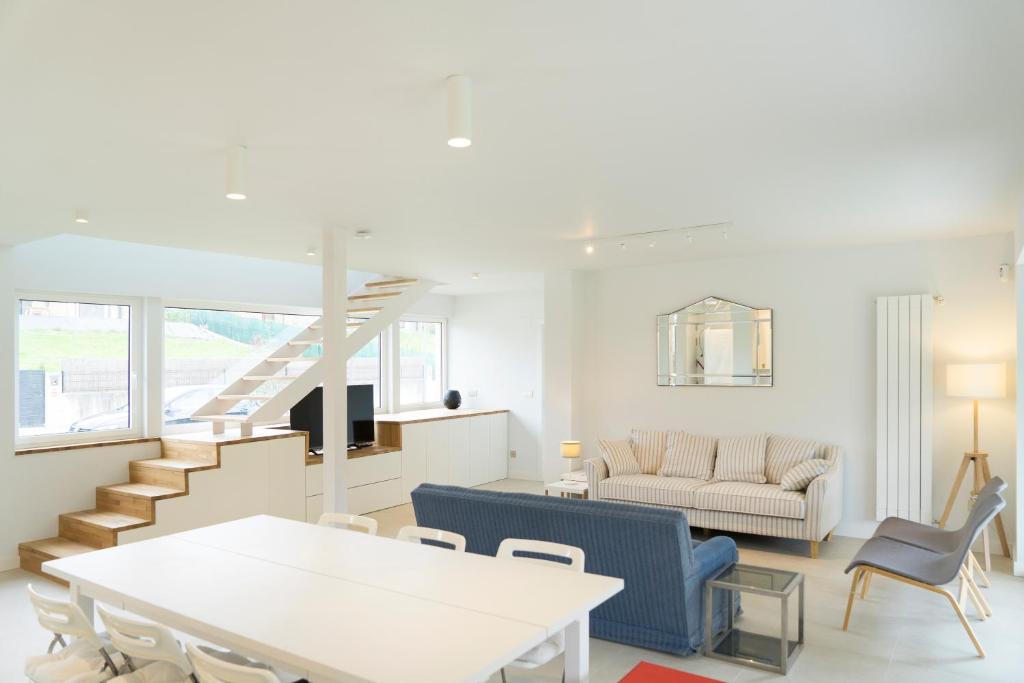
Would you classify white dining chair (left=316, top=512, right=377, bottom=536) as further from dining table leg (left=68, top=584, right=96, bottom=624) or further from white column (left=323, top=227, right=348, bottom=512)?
white column (left=323, top=227, right=348, bottom=512)

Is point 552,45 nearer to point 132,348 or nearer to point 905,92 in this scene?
point 905,92

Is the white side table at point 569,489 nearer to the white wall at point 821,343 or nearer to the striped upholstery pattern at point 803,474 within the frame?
the white wall at point 821,343

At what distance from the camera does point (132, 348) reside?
6500 mm

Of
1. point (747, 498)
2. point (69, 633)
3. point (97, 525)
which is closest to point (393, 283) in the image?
point (97, 525)

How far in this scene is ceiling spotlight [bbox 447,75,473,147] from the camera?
2.43 meters

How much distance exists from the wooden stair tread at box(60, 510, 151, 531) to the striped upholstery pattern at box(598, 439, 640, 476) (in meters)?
3.92

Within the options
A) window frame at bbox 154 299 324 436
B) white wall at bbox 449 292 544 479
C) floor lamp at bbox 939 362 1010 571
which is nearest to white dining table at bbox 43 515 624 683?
window frame at bbox 154 299 324 436

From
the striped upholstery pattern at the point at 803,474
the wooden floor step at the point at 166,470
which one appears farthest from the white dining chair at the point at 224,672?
the striped upholstery pattern at the point at 803,474

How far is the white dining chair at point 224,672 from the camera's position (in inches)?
79.4

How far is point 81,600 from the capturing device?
3006mm

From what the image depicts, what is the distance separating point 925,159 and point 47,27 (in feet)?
12.2

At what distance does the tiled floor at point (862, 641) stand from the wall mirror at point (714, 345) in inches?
85.4

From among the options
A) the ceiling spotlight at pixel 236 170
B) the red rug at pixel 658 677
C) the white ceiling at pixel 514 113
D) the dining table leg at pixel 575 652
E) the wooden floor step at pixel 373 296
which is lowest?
the dining table leg at pixel 575 652

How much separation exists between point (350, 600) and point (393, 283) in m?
5.59
